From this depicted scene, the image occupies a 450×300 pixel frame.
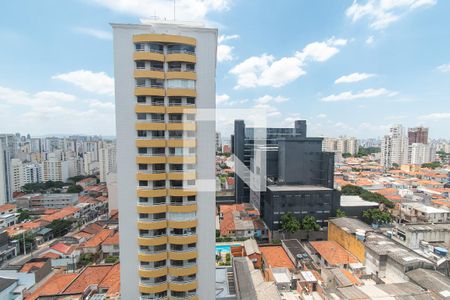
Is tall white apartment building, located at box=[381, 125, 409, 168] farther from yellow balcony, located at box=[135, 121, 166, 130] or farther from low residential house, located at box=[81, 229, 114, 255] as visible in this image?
yellow balcony, located at box=[135, 121, 166, 130]

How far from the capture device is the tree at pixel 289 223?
20.1m

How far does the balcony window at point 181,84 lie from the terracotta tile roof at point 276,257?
41.5 feet

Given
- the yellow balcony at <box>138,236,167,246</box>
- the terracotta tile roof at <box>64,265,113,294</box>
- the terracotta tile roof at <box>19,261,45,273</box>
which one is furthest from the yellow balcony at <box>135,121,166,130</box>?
the terracotta tile roof at <box>19,261,45,273</box>

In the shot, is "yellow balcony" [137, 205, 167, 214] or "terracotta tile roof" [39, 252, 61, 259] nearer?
"yellow balcony" [137, 205, 167, 214]

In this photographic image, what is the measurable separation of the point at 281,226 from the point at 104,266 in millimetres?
14469

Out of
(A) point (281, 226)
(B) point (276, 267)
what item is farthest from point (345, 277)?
(A) point (281, 226)

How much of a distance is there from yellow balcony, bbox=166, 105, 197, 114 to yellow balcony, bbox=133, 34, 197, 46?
87.4 inches

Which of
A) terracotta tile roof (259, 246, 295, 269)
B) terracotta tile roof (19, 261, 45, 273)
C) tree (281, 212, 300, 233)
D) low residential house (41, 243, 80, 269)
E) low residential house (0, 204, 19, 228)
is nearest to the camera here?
terracotta tile roof (259, 246, 295, 269)

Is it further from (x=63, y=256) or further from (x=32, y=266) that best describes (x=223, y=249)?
(x=32, y=266)

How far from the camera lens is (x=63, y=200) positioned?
1410 inches

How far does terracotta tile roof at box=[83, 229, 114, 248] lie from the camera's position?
19.7 m

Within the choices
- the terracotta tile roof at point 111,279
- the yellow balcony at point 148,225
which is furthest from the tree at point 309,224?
the yellow balcony at point 148,225

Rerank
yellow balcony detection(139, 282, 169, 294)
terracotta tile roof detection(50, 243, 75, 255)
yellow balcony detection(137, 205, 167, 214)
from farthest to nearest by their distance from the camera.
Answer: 1. terracotta tile roof detection(50, 243, 75, 255)
2. yellow balcony detection(139, 282, 169, 294)
3. yellow balcony detection(137, 205, 167, 214)

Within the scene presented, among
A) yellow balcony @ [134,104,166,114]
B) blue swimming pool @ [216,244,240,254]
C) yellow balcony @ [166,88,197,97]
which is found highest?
yellow balcony @ [166,88,197,97]
